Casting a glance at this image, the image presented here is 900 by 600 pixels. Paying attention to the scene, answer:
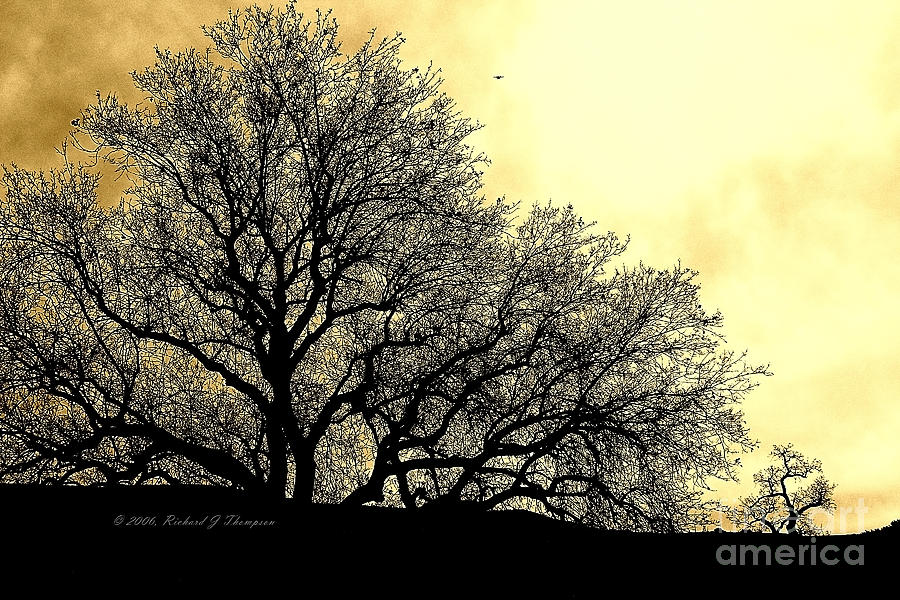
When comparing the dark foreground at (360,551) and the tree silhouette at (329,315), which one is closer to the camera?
the dark foreground at (360,551)

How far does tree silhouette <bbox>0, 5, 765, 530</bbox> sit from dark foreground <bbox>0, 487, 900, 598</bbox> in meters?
1.46

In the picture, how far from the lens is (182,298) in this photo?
1583 cm

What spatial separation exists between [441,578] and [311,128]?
30.1 feet

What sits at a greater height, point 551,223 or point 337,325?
point 551,223

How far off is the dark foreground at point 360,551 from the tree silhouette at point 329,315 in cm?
146

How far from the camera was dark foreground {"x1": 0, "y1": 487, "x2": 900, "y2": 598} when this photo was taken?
10.4 meters

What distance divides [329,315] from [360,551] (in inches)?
211

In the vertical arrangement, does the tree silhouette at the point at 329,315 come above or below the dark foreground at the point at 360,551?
above

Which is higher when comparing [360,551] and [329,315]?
[329,315]

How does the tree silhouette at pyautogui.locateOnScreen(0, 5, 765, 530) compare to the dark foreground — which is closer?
the dark foreground

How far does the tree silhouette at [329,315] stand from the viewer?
576 inches

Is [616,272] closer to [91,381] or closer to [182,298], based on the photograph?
[182,298]

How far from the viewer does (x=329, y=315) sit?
1543 centimetres

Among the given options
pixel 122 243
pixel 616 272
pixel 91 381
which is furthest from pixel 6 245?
pixel 616 272
